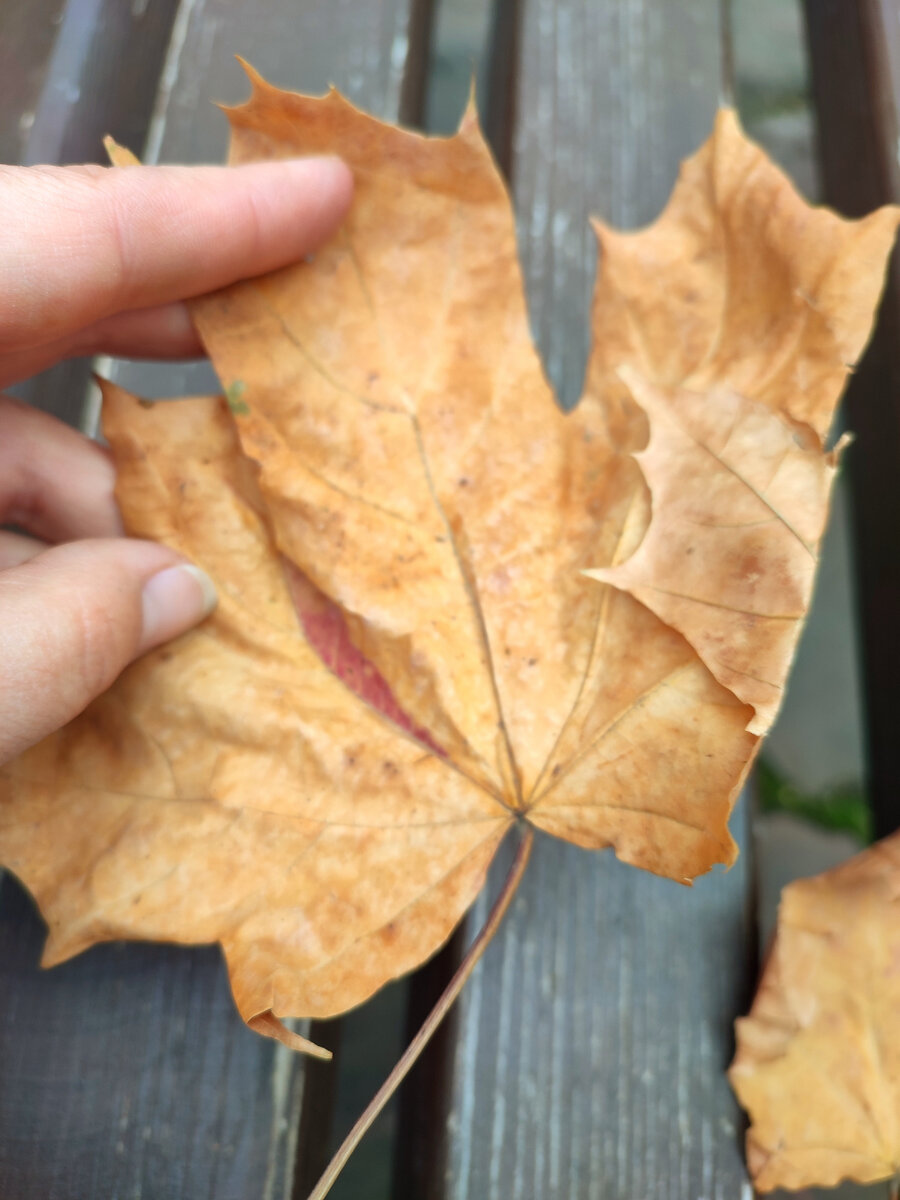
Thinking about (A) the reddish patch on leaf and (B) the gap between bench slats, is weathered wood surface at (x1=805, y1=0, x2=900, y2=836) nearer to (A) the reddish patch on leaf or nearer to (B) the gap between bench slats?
(B) the gap between bench slats

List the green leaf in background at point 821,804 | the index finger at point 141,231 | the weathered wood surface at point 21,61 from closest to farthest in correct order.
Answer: the index finger at point 141,231, the weathered wood surface at point 21,61, the green leaf in background at point 821,804

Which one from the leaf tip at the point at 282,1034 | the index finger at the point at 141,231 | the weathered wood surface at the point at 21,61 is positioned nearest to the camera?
the leaf tip at the point at 282,1034

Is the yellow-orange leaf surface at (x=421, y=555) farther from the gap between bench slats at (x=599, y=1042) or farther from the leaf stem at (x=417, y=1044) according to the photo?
the gap between bench slats at (x=599, y=1042)

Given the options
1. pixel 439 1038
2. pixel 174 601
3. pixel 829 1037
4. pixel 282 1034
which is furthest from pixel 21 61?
pixel 829 1037

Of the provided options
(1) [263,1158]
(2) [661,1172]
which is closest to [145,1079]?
(1) [263,1158]

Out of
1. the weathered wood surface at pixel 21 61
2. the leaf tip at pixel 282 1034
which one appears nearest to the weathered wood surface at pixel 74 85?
the weathered wood surface at pixel 21 61
